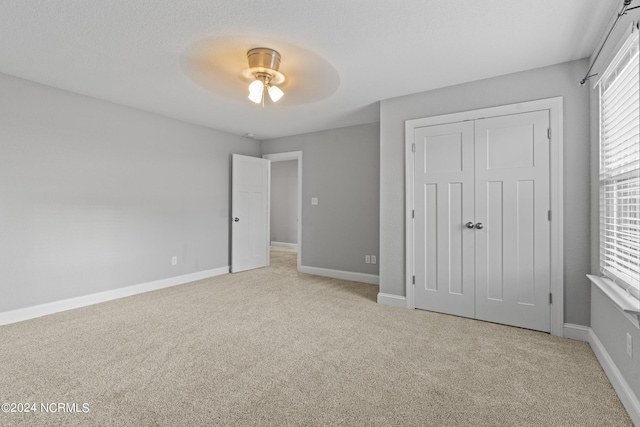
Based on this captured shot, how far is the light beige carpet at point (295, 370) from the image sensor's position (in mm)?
1633

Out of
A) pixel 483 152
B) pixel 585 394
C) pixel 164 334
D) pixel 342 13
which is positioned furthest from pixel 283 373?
pixel 483 152

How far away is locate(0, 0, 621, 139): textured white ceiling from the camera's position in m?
1.96

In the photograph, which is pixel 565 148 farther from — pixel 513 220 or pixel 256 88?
pixel 256 88

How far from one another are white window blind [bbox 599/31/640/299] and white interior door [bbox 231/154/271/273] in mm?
4571

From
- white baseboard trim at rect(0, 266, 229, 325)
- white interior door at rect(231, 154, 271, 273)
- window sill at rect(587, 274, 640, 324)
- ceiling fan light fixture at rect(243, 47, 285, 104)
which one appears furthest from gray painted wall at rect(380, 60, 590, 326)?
white baseboard trim at rect(0, 266, 229, 325)

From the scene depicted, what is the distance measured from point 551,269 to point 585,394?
3.72 feet

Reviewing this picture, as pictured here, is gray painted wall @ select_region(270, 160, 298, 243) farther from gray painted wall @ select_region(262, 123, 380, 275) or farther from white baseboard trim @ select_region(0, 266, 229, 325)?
white baseboard trim @ select_region(0, 266, 229, 325)

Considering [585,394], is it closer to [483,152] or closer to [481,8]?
[483,152]

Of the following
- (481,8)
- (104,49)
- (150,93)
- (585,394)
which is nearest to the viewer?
(585,394)

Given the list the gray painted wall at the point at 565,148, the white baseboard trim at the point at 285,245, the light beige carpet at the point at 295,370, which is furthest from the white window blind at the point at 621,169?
the white baseboard trim at the point at 285,245

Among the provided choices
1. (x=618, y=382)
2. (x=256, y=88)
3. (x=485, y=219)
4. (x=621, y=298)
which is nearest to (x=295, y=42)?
(x=256, y=88)

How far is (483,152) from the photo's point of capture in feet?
9.72

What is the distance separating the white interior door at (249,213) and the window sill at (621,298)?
454 centimetres

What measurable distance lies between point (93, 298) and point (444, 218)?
4050 millimetres
